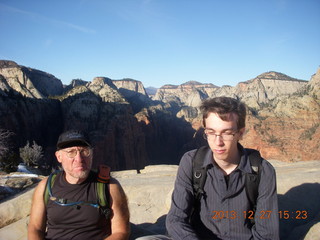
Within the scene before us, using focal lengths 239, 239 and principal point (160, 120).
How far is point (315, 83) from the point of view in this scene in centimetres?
6156

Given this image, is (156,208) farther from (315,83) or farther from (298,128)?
(315,83)

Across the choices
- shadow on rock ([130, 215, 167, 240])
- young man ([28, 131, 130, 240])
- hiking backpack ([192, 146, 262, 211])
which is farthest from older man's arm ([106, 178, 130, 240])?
shadow on rock ([130, 215, 167, 240])

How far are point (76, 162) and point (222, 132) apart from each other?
1978mm

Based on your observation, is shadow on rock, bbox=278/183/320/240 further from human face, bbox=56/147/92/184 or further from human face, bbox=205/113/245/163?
human face, bbox=56/147/92/184

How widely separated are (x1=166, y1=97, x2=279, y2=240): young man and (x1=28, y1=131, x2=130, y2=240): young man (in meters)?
0.76

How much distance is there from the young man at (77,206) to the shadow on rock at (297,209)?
3244 millimetres

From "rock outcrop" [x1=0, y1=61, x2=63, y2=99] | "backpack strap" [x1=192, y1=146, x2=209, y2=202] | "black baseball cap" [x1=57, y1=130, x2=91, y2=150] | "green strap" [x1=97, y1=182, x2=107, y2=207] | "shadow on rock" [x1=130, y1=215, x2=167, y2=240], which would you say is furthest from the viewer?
"rock outcrop" [x1=0, y1=61, x2=63, y2=99]

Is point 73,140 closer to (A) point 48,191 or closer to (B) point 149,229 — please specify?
(A) point 48,191

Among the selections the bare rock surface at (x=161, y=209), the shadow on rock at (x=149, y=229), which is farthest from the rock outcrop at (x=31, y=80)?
the shadow on rock at (x=149, y=229)

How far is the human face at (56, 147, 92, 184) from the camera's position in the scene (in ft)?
10.7

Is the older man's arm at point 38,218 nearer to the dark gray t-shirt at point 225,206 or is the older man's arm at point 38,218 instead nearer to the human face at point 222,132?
the dark gray t-shirt at point 225,206

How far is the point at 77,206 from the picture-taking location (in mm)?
3238

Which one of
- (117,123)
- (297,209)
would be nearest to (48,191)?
(297,209)

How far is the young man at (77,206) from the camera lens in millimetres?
3227
